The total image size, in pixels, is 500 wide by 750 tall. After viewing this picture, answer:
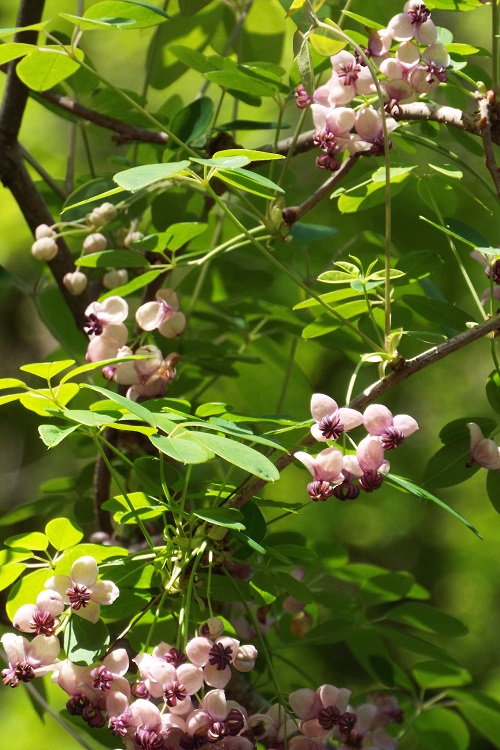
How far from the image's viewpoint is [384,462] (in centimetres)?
67

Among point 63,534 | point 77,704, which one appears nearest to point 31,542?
point 63,534

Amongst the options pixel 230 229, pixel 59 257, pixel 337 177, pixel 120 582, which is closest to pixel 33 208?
pixel 59 257

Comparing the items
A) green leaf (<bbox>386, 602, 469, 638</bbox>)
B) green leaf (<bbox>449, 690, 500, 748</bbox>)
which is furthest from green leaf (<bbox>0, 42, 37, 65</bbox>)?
green leaf (<bbox>449, 690, 500, 748</bbox>)

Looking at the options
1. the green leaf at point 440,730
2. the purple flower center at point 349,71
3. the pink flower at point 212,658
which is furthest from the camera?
the green leaf at point 440,730

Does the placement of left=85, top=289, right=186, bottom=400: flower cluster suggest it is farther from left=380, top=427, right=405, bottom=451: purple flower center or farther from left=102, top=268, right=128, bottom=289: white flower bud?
left=380, top=427, right=405, bottom=451: purple flower center

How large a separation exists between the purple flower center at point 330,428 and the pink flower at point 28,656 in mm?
262

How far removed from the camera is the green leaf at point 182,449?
57cm

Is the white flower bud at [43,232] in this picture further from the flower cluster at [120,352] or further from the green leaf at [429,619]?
the green leaf at [429,619]

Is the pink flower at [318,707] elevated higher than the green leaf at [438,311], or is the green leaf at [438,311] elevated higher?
the green leaf at [438,311]

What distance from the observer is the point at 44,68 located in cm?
88

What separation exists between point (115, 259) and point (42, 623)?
14.7 inches

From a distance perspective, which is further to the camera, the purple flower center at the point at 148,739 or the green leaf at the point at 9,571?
the green leaf at the point at 9,571

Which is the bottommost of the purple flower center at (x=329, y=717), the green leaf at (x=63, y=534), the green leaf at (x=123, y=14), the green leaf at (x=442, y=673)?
the green leaf at (x=442, y=673)

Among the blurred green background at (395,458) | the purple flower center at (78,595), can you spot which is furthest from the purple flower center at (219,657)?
the blurred green background at (395,458)
